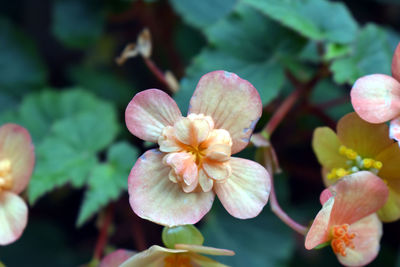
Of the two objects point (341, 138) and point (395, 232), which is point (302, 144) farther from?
point (341, 138)

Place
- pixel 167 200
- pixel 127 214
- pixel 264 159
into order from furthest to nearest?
pixel 127 214 → pixel 264 159 → pixel 167 200

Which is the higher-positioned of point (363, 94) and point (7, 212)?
point (363, 94)

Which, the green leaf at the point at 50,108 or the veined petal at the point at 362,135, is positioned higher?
the veined petal at the point at 362,135

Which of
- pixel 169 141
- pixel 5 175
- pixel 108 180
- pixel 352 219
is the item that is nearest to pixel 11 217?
pixel 5 175

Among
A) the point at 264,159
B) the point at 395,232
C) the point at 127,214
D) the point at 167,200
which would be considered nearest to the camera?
the point at 167,200

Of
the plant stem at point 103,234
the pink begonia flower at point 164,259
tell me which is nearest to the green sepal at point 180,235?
the pink begonia flower at point 164,259

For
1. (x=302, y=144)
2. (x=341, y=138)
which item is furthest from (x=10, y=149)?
(x=302, y=144)

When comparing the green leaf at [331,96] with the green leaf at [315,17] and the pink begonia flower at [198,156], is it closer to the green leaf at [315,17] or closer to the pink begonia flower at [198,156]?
the green leaf at [315,17]
